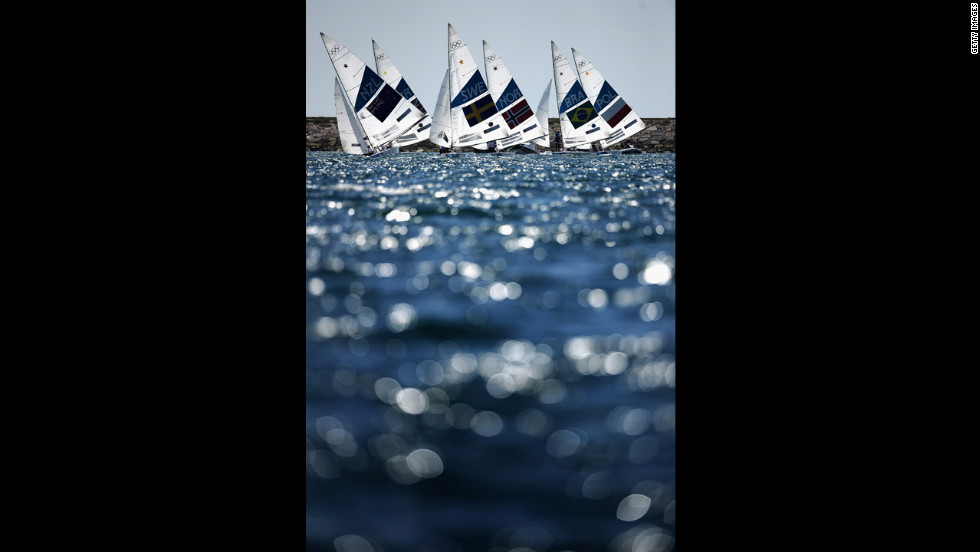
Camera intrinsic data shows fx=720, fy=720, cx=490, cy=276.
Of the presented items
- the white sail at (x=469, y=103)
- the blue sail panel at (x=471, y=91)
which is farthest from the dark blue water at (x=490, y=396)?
the blue sail panel at (x=471, y=91)

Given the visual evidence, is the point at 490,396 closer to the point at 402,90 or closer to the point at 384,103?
the point at 384,103

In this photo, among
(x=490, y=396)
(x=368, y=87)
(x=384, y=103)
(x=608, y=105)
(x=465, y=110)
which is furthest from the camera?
(x=608, y=105)

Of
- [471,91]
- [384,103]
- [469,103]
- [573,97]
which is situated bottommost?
[384,103]

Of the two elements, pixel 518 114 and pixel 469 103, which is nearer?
pixel 469 103

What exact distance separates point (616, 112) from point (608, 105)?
115cm

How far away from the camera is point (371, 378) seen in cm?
496

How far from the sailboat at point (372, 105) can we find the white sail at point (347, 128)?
10cm

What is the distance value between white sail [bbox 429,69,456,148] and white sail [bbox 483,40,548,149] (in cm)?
284

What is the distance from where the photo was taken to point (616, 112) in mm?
46312

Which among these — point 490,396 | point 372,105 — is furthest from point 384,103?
point 490,396

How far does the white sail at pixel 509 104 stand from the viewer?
4344cm
